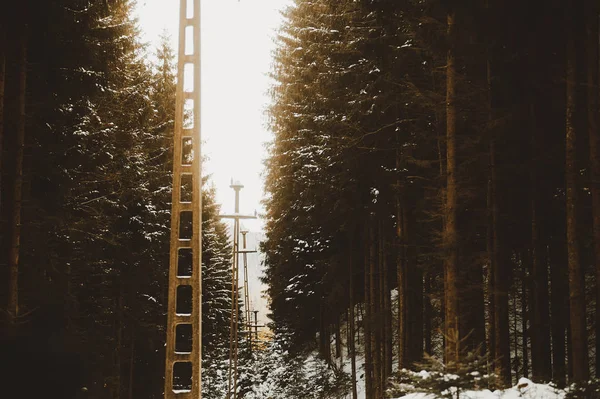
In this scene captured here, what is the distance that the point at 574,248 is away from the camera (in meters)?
8.94

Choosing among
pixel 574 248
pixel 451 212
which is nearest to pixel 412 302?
pixel 451 212

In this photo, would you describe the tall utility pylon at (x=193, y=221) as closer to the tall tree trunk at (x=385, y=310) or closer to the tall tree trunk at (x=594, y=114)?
the tall tree trunk at (x=594, y=114)

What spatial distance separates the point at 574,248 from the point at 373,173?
269 inches

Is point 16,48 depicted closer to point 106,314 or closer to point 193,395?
point 193,395

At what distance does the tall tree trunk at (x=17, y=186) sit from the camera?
10803 mm

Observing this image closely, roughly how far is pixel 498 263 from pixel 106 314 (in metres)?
14.4

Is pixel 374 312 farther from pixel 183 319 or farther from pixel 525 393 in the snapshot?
pixel 183 319

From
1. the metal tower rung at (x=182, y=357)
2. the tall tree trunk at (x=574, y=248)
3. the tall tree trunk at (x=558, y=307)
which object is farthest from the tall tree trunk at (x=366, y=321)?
the metal tower rung at (x=182, y=357)

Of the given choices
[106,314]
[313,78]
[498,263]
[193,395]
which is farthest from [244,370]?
[193,395]

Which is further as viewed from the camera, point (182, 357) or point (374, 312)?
point (374, 312)

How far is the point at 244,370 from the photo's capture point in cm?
3562

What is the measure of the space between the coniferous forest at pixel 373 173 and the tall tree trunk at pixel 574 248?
0.04 meters

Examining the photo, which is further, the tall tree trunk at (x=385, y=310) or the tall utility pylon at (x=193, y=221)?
the tall tree trunk at (x=385, y=310)

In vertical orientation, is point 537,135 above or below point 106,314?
above
